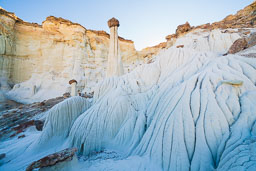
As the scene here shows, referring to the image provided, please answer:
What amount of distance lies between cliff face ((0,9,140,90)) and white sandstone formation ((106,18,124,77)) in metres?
11.5

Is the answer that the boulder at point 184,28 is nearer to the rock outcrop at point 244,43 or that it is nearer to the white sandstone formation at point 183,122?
the rock outcrop at point 244,43

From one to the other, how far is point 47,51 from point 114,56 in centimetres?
1882

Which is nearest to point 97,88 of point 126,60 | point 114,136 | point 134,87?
point 134,87

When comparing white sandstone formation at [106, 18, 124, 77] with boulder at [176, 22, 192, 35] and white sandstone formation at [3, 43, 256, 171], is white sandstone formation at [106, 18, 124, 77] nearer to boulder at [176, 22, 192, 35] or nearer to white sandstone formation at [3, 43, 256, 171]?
white sandstone formation at [3, 43, 256, 171]

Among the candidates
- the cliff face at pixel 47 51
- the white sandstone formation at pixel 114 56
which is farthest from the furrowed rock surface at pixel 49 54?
the white sandstone formation at pixel 114 56

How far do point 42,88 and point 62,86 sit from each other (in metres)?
3.59

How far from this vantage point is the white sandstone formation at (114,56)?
51.3 ft

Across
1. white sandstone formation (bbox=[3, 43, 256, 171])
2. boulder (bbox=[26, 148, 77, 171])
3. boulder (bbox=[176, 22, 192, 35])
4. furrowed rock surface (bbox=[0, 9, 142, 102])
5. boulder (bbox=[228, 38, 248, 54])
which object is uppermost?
boulder (bbox=[176, 22, 192, 35])

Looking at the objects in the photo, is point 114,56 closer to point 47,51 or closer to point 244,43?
point 244,43

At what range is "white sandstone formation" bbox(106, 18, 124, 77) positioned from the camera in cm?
1563

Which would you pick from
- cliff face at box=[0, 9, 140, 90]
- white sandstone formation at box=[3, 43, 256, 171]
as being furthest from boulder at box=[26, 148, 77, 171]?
cliff face at box=[0, 9, 140, 90]

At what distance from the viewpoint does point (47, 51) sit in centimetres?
2658

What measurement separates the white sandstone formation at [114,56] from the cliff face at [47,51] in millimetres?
11471

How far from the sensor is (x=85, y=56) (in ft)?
90.2
